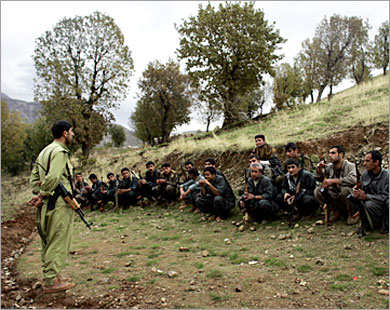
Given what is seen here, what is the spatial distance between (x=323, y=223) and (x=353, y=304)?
2845 mm

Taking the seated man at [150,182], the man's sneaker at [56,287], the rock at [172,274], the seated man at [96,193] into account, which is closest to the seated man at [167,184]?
the seated man at [150,182]

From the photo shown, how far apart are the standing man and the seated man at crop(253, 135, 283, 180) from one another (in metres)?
4.51

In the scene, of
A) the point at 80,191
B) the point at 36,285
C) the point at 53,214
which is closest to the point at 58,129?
the point at 53,214

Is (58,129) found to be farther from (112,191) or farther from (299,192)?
(112,191)

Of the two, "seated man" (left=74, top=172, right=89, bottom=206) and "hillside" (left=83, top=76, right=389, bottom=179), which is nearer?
"hillside" (left=83, top=76, right=389, bottom=179)

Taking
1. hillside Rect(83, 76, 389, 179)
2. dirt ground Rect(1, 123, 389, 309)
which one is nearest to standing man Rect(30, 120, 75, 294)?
dirt ground Rect(1, 123, 389, 309)

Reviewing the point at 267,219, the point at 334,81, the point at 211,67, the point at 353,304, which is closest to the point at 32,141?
the point at 211,67

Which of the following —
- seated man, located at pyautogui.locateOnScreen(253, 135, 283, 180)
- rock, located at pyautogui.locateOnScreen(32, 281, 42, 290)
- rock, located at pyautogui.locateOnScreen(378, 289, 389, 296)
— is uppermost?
seated man, located at pyautogui.locateOnScreen(253, 135, 283, 180)

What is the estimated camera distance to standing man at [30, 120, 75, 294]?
3.99 meters

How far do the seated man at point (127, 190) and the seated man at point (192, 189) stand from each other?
189 centimetres

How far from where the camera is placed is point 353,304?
10.2 ft

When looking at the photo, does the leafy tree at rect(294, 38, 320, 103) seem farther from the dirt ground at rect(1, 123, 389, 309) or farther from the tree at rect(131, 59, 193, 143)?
the dirt ground at rect(1, 123, 389, 309)

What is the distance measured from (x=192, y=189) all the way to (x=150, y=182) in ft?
7.23

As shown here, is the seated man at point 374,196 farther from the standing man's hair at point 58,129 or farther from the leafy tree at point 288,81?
the leafy tree at point 288,81
